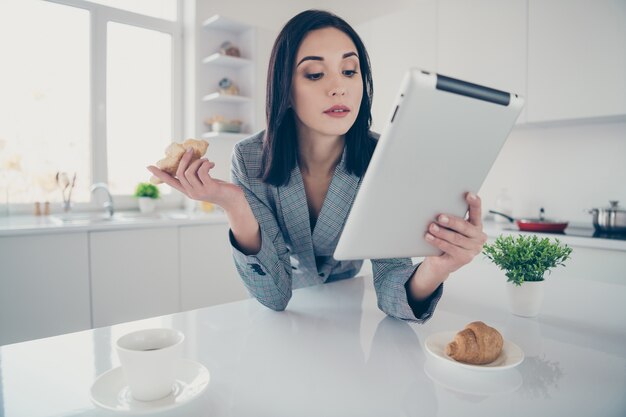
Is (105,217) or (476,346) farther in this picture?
(105,217)

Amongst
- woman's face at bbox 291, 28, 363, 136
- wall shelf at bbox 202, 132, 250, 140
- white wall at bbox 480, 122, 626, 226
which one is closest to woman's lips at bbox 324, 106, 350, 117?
woman's face at bbox 291, 28, 363, 136

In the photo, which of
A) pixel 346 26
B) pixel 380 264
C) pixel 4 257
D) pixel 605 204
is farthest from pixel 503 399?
pixel 605 204

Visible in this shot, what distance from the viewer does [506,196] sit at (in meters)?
3.14

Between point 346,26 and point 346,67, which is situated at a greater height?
point 346,26

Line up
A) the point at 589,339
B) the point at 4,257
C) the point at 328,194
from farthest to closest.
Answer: the point at 4,257, the point at 328,194, the point at 589,339

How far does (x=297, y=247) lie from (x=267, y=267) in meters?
0.30

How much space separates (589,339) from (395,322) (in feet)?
1.24

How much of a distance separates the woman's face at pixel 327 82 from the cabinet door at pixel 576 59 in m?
1.92

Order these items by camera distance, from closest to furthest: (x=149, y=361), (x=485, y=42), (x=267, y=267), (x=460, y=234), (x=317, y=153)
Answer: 1. (x=149, y=361)
2. (x=460, y=234)
3. (x=267, y=267)
4. (x=317, y=153)
5. (x=485, y=42)

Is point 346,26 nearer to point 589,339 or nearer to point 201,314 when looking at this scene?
point 201,314

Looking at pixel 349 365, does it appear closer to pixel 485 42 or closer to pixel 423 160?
pixel 423 160

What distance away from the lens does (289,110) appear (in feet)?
4.42

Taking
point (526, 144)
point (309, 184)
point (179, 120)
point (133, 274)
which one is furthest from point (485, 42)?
point (133, 274)

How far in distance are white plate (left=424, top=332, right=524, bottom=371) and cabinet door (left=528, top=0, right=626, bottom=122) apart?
87.7 inches
